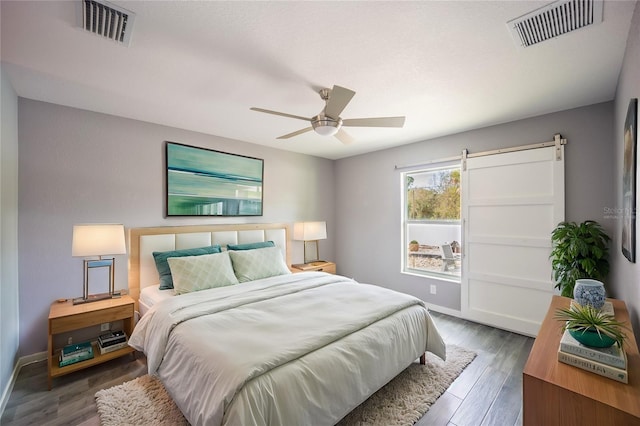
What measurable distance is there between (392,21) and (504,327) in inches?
136

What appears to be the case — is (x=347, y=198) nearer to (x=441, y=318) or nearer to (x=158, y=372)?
(x=441, y=318)

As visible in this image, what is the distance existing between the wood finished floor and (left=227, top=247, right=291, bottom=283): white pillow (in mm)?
1207

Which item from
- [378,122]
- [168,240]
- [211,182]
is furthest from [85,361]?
[378,122]

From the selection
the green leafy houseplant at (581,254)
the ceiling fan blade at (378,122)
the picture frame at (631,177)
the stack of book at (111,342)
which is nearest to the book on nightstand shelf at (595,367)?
the picture frame at (631,177)

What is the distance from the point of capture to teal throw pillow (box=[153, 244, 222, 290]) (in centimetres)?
284

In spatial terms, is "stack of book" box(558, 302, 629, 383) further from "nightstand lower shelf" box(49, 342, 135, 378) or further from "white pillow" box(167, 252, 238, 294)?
"nightstand lower shelf" box(49, 342, 135, 378)

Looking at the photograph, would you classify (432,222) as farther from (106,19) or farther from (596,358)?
(106,19)

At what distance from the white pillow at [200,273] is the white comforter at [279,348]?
0.14 metres

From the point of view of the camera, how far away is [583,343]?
1271mm

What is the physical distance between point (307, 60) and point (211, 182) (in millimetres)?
2270

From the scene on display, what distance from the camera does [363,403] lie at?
1.99 metres

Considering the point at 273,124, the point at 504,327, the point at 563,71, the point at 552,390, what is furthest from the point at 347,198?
the point at 552,390

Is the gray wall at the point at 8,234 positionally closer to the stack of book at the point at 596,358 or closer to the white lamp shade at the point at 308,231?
the white lamp shade at the point at 308,231

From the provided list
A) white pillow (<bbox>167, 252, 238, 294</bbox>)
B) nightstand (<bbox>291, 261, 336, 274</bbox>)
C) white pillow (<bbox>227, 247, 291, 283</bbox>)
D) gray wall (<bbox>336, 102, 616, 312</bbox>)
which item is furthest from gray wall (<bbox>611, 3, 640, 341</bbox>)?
nightstand (<bbox>291, 261, 336, 274</bbox>)
